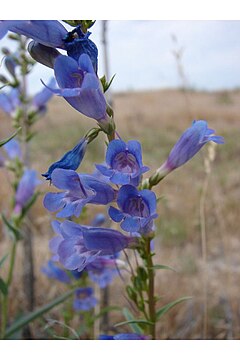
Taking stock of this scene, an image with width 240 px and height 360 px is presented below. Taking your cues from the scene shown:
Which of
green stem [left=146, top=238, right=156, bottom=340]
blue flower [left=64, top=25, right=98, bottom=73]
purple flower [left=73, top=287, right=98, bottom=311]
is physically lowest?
purple flower [left=73, top=287, right=98, bottom=311]

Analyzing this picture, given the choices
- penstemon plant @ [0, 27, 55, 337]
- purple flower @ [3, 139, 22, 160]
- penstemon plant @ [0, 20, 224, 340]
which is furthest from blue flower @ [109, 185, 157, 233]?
purple flower @ [3, 139, 22, 160]

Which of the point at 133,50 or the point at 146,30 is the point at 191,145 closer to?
the point at 146,30

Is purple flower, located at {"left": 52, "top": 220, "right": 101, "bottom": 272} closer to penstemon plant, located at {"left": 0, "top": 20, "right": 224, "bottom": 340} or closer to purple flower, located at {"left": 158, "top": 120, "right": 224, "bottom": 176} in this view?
penstemon plant, located at {"left": 0, "top": 20, "right": 224, "bottom": 340}

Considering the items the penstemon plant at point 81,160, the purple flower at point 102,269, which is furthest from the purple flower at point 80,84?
the purple flower at point 102,269

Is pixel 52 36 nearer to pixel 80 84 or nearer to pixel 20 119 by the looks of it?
pixel 80 84

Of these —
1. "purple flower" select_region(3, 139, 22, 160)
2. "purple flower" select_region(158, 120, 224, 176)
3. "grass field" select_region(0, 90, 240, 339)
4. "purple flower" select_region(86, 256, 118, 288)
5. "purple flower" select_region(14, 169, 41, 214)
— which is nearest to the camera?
"purple flower" select_region(158, 120, 224, 176)
